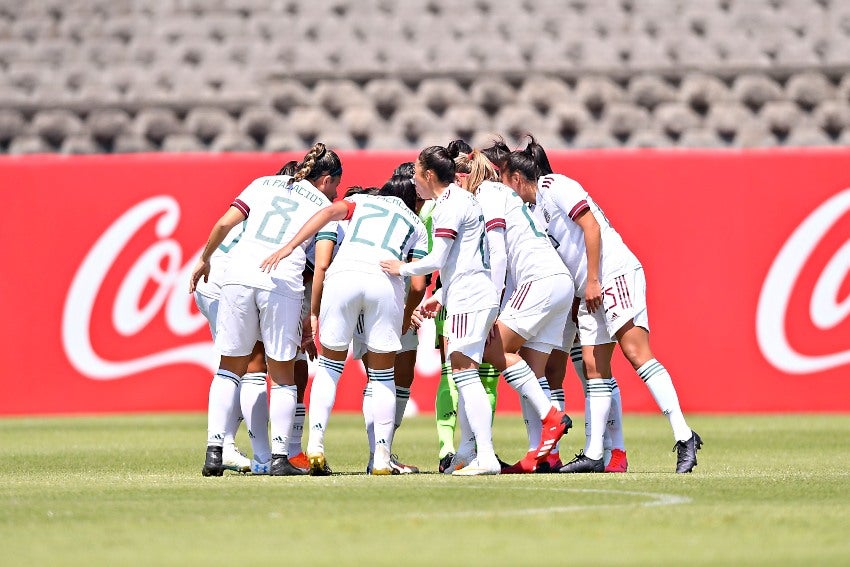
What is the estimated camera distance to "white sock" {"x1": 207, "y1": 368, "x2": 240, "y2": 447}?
1001 centimetres

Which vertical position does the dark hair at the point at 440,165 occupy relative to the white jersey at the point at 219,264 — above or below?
above

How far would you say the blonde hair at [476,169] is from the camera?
10586 millimetres

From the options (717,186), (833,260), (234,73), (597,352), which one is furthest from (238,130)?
(597,352)

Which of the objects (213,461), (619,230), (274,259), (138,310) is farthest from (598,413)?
(138,310)

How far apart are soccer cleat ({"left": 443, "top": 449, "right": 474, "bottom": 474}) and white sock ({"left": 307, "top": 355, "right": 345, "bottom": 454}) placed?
972 millimetres

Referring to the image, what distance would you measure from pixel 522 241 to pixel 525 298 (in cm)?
39

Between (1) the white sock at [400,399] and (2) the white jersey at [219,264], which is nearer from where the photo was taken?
(1) the white sock at [400,399]

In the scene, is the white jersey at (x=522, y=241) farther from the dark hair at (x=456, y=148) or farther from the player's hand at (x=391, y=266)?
the player's hand at (x=391, y=266)

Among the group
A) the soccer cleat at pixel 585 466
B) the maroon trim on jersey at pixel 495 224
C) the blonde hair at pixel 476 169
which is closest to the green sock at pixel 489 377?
the soccer cleat at pixel 585 466

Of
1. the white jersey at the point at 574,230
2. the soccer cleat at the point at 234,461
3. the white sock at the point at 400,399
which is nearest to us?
the white jersey at the point at 574,230

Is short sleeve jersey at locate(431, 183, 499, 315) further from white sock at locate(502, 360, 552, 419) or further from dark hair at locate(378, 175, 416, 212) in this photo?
dark hair at locate(378, 175, 416, 212)

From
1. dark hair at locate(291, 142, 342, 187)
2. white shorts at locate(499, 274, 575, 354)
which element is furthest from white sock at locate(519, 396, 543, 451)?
dark hair at locate(291, 142, 342, 187)

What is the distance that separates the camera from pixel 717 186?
17438mm

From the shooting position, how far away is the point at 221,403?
10.1 metres
